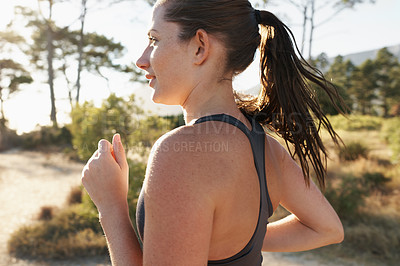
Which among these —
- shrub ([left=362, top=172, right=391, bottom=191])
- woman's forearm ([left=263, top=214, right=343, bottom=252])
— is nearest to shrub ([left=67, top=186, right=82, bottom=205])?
shrub ([left=362, top=172, right=391, bottom=191])

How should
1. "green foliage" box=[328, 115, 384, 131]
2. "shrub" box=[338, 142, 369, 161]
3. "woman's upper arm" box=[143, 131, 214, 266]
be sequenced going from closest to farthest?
"woman's upper arm" box=[143, 131, 214, 266], "shrub" box=[338, 142, 369, 161], "green foliage" box=[328, 115, 384, 131]

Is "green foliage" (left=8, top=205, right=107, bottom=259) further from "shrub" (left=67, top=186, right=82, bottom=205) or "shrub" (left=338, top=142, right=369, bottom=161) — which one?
"shrub" (left=338, top=142, right=369, bottom=161)

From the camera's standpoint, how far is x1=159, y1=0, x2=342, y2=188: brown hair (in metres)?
0.97

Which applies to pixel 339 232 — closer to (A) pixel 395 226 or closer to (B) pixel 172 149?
(B) pixel 172 149

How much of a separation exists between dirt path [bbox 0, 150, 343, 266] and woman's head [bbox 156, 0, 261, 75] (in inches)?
168

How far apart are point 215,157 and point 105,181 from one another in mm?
345

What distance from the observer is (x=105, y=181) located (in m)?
0.95

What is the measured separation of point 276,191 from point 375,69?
34.0 meters

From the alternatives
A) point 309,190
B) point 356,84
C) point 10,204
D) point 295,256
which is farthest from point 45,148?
point 356,84

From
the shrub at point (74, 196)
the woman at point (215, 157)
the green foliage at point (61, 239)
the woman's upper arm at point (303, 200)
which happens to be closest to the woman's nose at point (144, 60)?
the woman at point (215, 157)

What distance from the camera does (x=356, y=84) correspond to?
3125 cm

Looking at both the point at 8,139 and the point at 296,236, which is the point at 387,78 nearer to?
the point at 8,139

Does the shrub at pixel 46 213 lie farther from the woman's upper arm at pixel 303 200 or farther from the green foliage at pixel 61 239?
the woman's upper arm at pixel 303 200

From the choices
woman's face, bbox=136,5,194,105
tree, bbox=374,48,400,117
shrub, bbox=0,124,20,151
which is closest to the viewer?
woman's face, bbox=136,5,194,105
